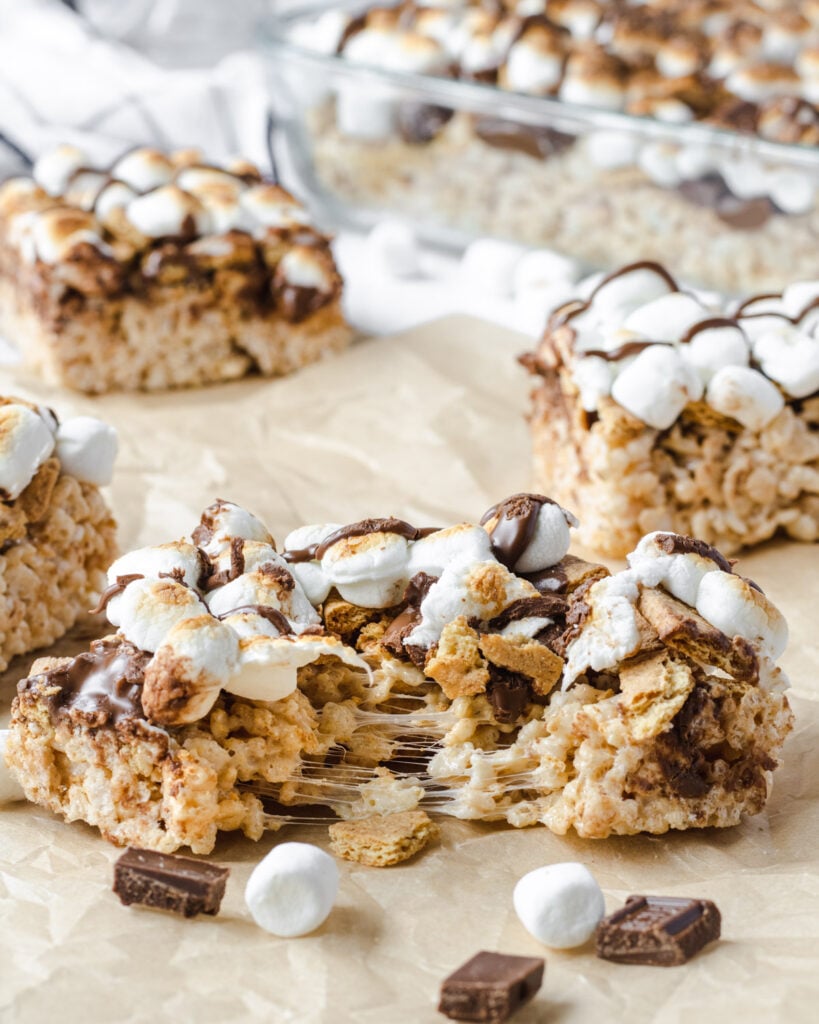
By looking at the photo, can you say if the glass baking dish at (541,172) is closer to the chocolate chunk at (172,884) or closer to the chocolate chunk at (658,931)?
the chocolate chunk at (658,931)

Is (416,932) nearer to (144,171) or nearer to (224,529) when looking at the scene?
(224,529)

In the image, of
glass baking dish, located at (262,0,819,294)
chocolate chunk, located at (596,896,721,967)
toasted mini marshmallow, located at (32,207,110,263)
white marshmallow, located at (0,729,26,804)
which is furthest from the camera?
glass baking dish, located at (262,0,819,294)

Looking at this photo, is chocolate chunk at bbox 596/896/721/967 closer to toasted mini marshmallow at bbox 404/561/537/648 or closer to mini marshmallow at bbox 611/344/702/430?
toasted mini marshmallow at bbox 404/561/537/648

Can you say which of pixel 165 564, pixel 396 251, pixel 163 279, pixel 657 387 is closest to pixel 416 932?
pixel 165 564

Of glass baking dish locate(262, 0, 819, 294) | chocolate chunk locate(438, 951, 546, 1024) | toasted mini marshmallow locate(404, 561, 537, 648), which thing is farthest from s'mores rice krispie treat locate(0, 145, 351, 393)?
chocolate chunk locate(438, 951, 546, 1024)

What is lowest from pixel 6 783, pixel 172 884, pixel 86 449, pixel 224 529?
pixel 6 783
